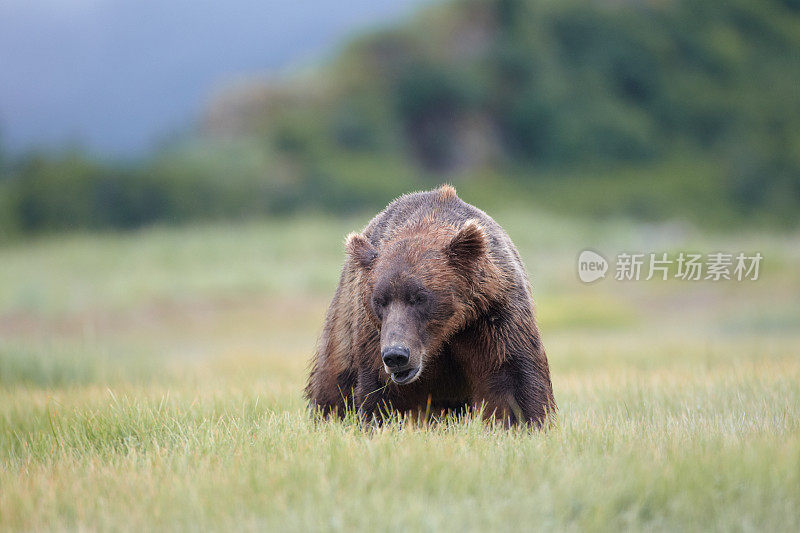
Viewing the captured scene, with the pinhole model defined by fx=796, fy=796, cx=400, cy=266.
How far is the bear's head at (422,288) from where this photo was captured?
4469mm

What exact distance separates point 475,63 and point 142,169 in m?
18.0

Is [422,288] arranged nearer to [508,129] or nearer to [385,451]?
[385,451]

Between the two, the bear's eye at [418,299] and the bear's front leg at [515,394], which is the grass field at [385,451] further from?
the bear's eye at [418,299]

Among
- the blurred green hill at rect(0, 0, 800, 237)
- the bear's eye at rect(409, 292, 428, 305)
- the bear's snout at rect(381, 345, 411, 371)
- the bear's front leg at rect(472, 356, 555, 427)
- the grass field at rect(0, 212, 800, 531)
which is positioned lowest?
the grass field at rect(0, 212, 800, 531)

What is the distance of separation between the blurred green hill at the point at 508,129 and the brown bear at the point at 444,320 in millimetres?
21018

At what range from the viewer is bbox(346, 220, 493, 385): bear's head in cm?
447

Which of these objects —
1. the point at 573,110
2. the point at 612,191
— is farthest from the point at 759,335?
the point at 573,110

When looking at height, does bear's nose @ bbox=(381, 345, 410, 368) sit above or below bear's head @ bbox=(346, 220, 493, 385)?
below

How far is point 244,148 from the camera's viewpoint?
28719mm

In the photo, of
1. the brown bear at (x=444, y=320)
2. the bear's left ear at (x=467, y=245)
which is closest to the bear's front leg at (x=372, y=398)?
the brown bear at (x=444, y=320)

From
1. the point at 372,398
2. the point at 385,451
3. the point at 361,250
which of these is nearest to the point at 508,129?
the point at 361,250

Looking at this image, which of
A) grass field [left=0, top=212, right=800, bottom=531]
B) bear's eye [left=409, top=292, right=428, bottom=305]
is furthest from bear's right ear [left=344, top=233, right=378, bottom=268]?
grass field [left=0, top=212, right=800, bottom=531]

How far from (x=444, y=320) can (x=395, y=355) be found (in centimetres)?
47

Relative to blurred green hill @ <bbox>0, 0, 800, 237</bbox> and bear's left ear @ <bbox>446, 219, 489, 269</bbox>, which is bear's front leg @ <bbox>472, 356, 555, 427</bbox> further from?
blurred green hill @ <bbox>0, 0, 800, 237</bbox>
